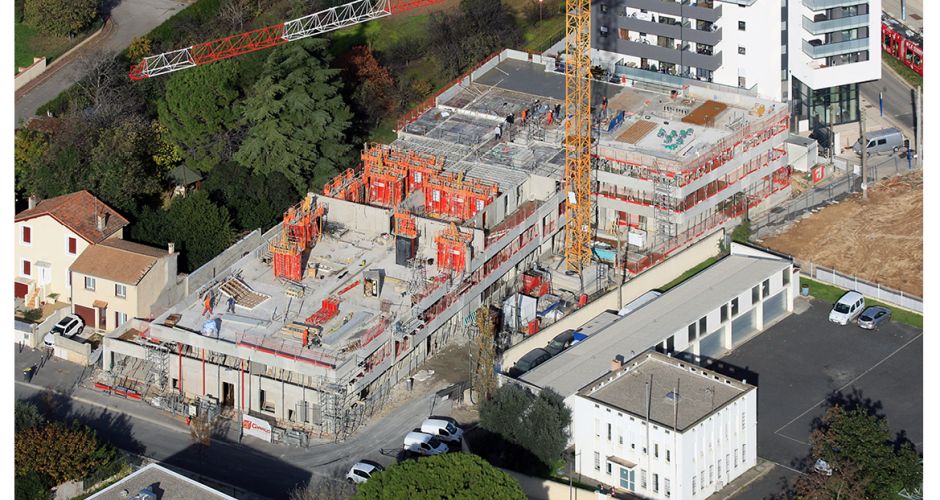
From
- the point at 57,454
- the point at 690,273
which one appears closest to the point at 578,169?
the point at 690,273

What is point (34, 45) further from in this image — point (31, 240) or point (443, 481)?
point (443, 481)

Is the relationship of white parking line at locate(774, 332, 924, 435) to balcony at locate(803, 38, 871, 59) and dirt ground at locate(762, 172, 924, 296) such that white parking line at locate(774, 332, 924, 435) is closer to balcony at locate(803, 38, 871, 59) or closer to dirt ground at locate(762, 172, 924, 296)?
dirt ground at locate(762, 172, 924, 296)

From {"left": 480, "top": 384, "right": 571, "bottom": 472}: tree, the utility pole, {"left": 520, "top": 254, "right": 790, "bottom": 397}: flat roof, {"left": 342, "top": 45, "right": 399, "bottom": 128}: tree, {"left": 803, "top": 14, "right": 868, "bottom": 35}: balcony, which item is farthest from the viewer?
{"left": 342, "top": 45, "right": 399, "bottom": 128}: tree

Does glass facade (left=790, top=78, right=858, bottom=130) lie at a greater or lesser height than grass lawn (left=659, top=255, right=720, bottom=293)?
greater

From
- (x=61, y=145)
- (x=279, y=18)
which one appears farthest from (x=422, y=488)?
(x=279, y=18)

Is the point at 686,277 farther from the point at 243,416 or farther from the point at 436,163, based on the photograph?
the point at 243,416

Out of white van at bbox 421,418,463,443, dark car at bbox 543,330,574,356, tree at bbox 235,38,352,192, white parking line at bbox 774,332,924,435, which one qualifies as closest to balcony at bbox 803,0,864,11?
white parking line at bbox 774,332,924,435

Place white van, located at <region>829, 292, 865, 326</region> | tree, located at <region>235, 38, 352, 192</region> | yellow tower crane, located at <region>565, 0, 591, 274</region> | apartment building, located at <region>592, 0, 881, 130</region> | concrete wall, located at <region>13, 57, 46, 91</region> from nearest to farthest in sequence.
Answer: white van, located at <region>829, 292, 865, 326</region> < yellow tower crane, located at <region>565, 0, 591, 274</region> < tree, located at <region>235, 38, 352, 192</region> < apartment building, located at <region>592, 0, 881, 130</region> < concrete wall, located at <region>13, 57, 46, 91</region>
